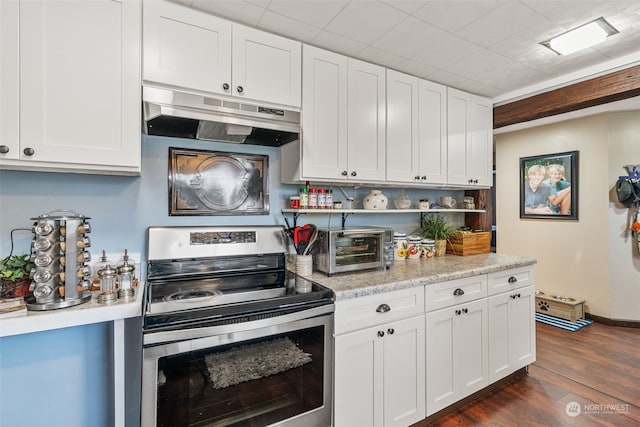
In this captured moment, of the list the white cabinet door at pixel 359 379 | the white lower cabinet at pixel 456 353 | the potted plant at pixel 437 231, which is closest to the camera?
the white cabinet door at pixel 359 379

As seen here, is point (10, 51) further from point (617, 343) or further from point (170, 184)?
point (617, 343)

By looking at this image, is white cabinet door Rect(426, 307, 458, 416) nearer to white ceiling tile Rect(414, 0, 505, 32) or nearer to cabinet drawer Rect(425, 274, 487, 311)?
cabinet drawer Rect(425, 274, 487, 311)

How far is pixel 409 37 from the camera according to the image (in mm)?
1896

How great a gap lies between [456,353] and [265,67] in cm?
210

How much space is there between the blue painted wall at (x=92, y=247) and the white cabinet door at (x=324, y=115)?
2.20 ft

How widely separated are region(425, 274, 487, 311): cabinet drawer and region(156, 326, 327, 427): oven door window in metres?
0.77

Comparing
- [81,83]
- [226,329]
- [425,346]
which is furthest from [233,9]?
[425,346]

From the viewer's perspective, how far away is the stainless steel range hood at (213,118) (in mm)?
1463

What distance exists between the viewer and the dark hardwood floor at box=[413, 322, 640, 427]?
1978mm

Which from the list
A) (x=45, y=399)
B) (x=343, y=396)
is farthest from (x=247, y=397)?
(x=45, y=399)

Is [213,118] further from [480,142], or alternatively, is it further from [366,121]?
[480,142]

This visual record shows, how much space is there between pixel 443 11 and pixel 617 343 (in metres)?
3.55

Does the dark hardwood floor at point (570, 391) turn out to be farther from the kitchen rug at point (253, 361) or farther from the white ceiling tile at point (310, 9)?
the white ceiling tile at point (310, 9)

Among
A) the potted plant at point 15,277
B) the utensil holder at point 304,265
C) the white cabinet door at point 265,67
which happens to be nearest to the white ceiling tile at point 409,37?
the white cabinet door at point 265,67
